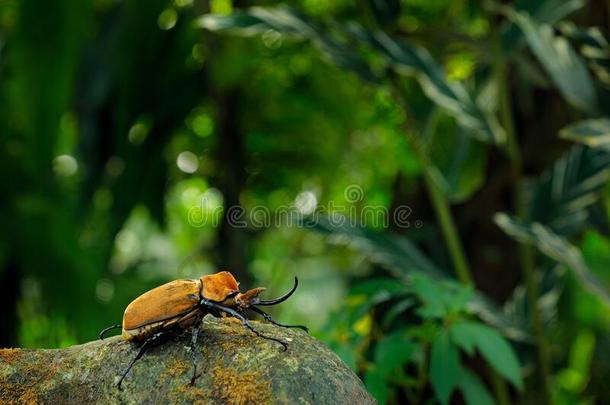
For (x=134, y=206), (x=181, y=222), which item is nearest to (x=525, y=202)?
(x=134, y=206)

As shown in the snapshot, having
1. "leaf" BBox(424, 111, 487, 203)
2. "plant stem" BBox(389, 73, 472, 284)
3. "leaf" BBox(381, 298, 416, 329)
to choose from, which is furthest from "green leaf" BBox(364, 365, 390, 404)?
"leaf" BBox(424, 111, 487, 203)

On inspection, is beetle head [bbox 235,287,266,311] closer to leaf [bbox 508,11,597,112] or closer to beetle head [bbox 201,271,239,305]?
beetle head [bbox 201,271,239,305]

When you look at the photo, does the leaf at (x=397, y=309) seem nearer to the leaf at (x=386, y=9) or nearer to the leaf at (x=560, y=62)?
the leaf at (x=560, y=62)

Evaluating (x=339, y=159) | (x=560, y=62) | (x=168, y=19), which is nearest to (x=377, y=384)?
(x=560, y=62)

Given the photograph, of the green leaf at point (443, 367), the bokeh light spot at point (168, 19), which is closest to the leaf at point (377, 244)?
the green leaf at point (443, 367)

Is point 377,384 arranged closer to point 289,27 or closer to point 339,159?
point 289,27

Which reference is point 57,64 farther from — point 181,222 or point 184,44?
point 181,222
